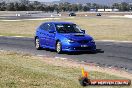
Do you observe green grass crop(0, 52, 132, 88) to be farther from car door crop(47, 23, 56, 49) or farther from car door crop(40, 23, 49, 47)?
car door crop(40, 23, 49, 47)

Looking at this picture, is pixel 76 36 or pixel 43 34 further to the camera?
pixel 43 34

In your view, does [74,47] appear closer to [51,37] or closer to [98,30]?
[51,37]

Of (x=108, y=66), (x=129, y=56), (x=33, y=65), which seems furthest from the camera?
(x=129, y=56)

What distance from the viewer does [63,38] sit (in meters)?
20.3

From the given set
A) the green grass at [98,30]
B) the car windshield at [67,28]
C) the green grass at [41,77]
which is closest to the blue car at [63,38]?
the car windshield at [67,28]

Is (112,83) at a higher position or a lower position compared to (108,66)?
higher

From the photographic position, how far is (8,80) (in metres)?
10.6

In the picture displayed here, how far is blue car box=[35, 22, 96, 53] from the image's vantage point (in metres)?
20.1

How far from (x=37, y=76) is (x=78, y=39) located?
29.2 feet

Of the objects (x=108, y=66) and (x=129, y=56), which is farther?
(x=129, y=56)

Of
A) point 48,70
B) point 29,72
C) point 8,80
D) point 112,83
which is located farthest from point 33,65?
point 112,83

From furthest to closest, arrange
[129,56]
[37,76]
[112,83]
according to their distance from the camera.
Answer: [129,56], [37,76], [112,83]

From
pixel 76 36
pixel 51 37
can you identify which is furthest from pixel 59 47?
pixel 51 37

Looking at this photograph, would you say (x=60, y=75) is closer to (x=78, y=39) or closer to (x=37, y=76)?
(x=37, y=76)
